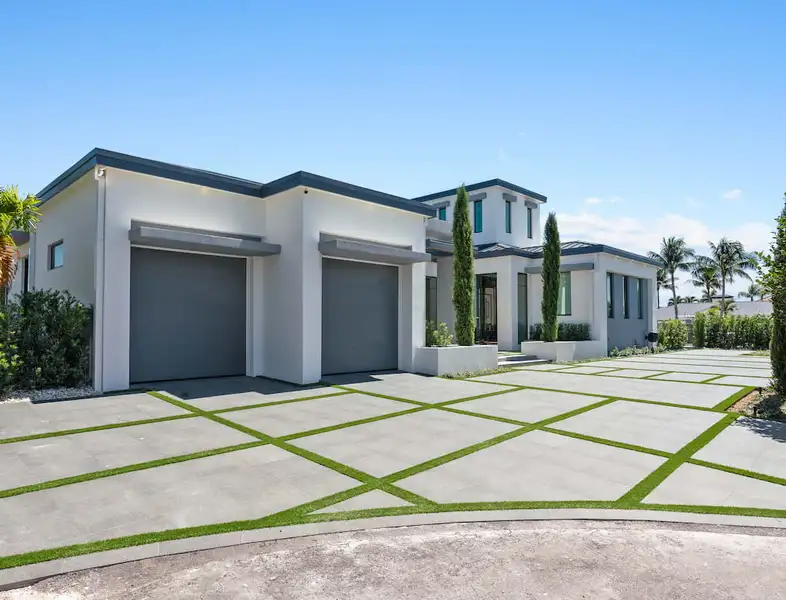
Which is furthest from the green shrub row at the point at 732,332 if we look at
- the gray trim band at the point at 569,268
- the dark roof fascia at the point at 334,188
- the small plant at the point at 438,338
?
the dark roof fascia at the point at 334,188

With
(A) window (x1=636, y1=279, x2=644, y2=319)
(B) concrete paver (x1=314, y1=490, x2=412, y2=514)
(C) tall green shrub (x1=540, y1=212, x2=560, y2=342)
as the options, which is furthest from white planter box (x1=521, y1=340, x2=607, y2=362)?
(B) concrete paver (x1=314, y1=490, x2=412, y2=514)

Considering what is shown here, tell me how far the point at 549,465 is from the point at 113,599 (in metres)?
4.54

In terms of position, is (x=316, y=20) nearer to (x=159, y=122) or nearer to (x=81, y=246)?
(x=159, y=122)

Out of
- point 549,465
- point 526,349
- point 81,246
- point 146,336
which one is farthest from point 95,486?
point 526,349

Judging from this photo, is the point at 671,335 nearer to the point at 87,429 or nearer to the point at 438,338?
the point at 438,338

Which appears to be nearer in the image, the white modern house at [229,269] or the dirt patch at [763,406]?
the dirt patch at [763,406]

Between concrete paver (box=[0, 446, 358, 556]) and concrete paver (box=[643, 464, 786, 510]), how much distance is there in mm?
3208

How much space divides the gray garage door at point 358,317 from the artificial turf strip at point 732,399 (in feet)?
27.1

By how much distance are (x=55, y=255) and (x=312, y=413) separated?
9.95m

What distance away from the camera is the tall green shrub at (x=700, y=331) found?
29781 mm

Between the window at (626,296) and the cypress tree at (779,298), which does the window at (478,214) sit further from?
the cypress tree at (779,298)

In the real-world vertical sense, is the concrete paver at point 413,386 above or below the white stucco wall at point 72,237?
below

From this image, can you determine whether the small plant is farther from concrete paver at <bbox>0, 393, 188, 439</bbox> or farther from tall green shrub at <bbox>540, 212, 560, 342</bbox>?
concrete paver at <bbox>0, 393, 188, 439</bbox>

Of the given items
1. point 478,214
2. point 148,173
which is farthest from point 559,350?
point 148,173
